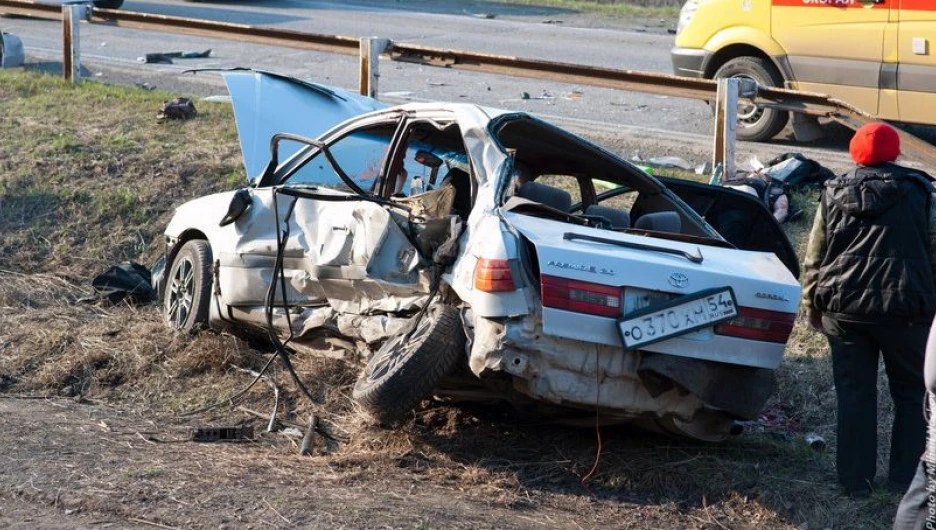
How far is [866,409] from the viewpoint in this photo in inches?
226

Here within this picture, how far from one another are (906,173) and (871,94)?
639 cm

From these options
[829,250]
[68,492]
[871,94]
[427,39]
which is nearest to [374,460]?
[68,492]

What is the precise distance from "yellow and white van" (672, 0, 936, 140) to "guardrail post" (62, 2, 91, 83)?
6320 millimetres

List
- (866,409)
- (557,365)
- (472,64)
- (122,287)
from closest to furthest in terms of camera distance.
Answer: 1. (557,365)
2. (866,409)
3. (122,287)
4. (472,64)

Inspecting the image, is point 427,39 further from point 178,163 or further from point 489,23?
point 178,163

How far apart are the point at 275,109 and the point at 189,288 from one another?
1.59m

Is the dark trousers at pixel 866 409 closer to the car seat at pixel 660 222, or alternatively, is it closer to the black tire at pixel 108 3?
the car seat at pixel 660 222

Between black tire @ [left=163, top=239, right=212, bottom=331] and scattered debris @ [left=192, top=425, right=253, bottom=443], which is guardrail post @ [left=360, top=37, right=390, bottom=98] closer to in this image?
black tire @ [left=163, top=239, right=212, bottom=331]

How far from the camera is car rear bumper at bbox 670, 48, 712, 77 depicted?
12.5m

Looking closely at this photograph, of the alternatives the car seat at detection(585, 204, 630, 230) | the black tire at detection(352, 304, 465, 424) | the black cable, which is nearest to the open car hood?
the black cable

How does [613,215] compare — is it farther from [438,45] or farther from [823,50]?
[438,45]

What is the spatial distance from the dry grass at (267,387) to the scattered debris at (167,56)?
5.15 metres

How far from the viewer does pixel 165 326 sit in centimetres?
797

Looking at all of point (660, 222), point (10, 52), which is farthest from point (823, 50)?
point (10, 52)
